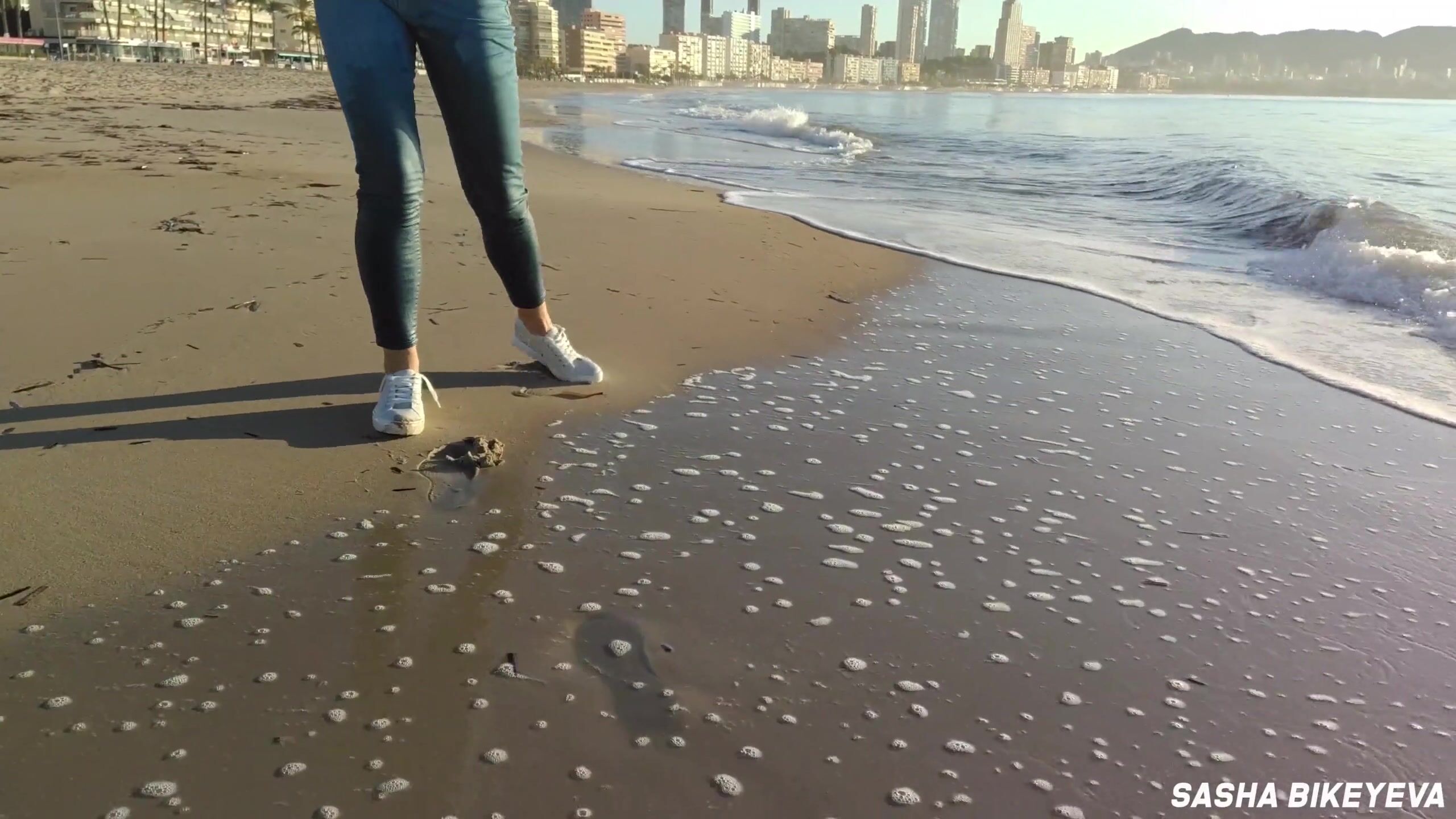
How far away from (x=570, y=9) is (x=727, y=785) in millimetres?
158993

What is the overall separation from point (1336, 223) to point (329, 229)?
6.51 metres

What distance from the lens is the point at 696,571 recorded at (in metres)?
1.66

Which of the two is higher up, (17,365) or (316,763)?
(17,365)

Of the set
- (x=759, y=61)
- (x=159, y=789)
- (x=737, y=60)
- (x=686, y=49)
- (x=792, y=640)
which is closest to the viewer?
(x=159, y=789)

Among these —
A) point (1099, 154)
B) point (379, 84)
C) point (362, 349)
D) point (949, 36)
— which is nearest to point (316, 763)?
point (379, 84)

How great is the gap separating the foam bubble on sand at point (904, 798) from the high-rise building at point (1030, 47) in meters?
136

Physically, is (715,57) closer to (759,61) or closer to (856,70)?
(759,61)

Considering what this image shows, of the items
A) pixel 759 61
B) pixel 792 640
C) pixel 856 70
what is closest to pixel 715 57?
pixel 759 61

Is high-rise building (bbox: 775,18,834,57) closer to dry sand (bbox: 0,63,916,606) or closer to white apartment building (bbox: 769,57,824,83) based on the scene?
white apartment building (bbox: 769,57,824,83)

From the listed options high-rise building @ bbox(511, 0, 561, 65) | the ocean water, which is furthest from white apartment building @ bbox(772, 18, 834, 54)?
the ocean water

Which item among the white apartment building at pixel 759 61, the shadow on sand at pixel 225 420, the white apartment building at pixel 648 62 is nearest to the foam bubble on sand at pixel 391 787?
the shadow on sand at pixel 225 420

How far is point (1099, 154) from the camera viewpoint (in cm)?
1357

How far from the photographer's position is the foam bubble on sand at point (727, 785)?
1140 millimetres

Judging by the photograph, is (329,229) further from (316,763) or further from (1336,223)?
(1336,223)
